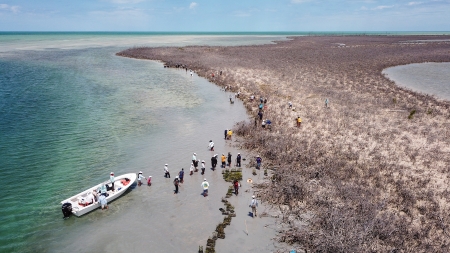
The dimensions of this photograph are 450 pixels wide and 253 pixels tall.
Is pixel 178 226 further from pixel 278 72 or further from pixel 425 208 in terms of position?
pixel 278 72

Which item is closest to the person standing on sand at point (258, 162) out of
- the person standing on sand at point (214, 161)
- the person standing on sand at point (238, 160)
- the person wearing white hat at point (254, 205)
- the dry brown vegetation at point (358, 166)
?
the dry brown vegetation at point (358, 166)

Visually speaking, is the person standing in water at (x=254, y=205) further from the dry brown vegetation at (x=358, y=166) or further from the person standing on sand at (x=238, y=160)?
the person standing on sand at (x=238, y=160)

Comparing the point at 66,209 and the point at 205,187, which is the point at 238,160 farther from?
the point at 66,209

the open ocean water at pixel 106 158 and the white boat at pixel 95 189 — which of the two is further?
the white boat at pixel 95 189

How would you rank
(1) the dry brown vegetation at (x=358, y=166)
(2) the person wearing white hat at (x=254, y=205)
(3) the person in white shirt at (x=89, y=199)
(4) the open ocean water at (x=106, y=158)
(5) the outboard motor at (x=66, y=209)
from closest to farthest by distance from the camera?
(1) the dry brown vegetation at (x=358, y=166)
(4) the open ocean water at (x=106, y=158)
(5) the outboard motor at (x=66, y=209)
(2) the person wearing white hat at (x=254, y=205)
(3) the person in white shirt at (x=89, y=199)

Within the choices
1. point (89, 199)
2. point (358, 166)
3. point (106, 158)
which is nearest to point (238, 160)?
point (358, 166)

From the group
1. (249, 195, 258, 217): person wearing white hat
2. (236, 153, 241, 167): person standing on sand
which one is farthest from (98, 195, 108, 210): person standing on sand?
(236, 153, 241, 167): person standing on sand

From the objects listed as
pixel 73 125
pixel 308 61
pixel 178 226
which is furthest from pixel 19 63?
pixel 178 226
